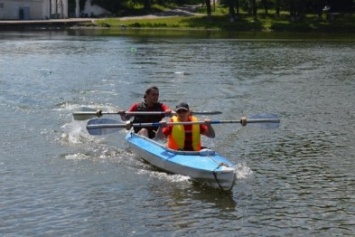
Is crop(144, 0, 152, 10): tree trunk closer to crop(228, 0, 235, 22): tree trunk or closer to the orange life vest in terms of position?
crop(228, 0, 235, 22): tree trunk

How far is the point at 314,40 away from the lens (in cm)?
6881

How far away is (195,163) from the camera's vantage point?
14984 mm

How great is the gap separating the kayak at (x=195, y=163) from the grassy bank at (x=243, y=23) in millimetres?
72795

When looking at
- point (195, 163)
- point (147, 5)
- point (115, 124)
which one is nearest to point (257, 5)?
point (147, 5)

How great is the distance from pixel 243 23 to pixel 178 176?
7790 cm

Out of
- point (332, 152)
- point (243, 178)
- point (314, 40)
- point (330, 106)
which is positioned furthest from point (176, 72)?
point (314, 40)

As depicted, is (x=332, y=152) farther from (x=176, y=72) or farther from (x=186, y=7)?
(x=186, y=7)

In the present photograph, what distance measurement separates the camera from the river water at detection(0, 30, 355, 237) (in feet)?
42.5

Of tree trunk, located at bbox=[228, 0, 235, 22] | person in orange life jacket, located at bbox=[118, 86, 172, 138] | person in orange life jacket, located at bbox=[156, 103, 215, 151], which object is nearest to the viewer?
person in orange life jacket, located at bbox=[156, 103, 215, 151]

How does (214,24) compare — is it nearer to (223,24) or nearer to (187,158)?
(223,24)

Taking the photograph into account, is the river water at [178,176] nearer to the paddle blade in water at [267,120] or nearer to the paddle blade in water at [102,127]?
the paddle blade in water at [102,127]

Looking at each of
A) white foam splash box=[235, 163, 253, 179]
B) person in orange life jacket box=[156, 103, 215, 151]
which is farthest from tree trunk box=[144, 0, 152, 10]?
person in orange life jacket box=[156, 103, 215, 151]

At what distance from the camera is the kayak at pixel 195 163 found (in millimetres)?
14336

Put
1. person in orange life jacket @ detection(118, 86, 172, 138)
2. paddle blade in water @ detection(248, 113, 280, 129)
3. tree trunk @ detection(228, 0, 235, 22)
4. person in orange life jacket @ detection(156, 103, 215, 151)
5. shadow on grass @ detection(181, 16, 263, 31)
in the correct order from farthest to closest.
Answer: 1. tree trunk @ detection(228, 0, 235, 22)
2. shadow on grass @ detection(181, 16, 263, 31)
3. person in orange life jacket @ detection(118, 86, 172, 138)
4. paddle blade in water @ detection(248, 113, 280, 129)
5. person in orange life jacket @ detection(156, 103, 215, 151)
